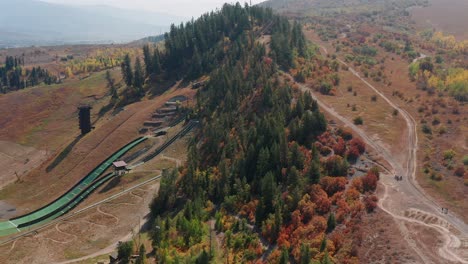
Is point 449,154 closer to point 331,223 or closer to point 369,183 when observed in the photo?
point 369,183

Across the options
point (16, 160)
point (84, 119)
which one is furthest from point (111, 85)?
point (16, 160)

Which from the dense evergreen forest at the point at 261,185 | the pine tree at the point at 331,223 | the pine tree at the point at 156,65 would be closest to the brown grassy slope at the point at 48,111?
the pine tree at the point at 156,65

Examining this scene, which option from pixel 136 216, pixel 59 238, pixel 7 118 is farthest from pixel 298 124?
pixel 7 118

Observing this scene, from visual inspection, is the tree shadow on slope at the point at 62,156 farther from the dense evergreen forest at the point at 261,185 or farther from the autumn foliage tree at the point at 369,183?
the autumn foliage tree at the point at 369,183

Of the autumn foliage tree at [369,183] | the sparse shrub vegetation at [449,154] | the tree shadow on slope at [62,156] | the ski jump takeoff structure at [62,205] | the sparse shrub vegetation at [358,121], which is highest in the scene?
the sparse shrub vegetation at [358,121]

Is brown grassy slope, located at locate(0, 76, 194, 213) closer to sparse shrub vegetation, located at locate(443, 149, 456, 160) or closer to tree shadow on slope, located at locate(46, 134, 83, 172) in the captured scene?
tree shadow on slope, located at locate(46, 134, 83, 172)

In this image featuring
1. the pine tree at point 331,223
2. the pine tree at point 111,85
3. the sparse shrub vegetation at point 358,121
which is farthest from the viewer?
the pine tree at point 111,85
